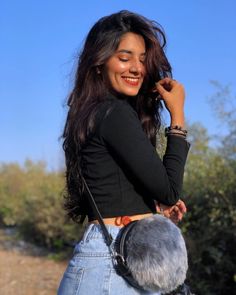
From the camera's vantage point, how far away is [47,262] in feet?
31.1

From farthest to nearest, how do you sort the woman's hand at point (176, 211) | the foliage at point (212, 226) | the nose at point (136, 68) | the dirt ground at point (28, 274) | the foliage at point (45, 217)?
1. the foliage at point (45, 217)
2. the dirt ground at point (28, 274)
3. the foliage at point (212, 226)
4. the woman's hand at point (176, 211)
5. the nose at point (136, 68)

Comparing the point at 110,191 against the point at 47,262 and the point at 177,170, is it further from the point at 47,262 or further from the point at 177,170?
the point at 47,262

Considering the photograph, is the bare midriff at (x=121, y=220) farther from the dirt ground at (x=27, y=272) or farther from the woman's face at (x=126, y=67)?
the dirt ground at (x=27, y=272)

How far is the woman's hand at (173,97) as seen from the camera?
2.04 meters

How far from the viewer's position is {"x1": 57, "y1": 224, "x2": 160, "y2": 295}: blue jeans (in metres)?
1.82

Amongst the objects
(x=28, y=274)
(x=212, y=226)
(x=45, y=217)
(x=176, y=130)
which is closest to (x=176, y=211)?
(x=176, y=130)

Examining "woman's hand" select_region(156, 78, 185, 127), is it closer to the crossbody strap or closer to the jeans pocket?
the crossbody strap

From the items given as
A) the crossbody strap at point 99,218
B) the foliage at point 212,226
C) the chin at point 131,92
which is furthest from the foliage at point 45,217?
the crossbody strap at point 99,218

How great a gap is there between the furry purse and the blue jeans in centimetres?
2

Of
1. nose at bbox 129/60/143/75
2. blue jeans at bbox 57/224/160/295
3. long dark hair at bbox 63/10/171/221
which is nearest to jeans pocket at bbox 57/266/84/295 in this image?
blue jeans at bbox 57/224/160/295

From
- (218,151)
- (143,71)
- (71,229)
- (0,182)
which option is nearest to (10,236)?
(71,229)

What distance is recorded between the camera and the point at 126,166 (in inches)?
73.5

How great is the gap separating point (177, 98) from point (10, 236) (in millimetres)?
10680

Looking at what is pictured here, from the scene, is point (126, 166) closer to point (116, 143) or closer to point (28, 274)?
point (116, 143)
